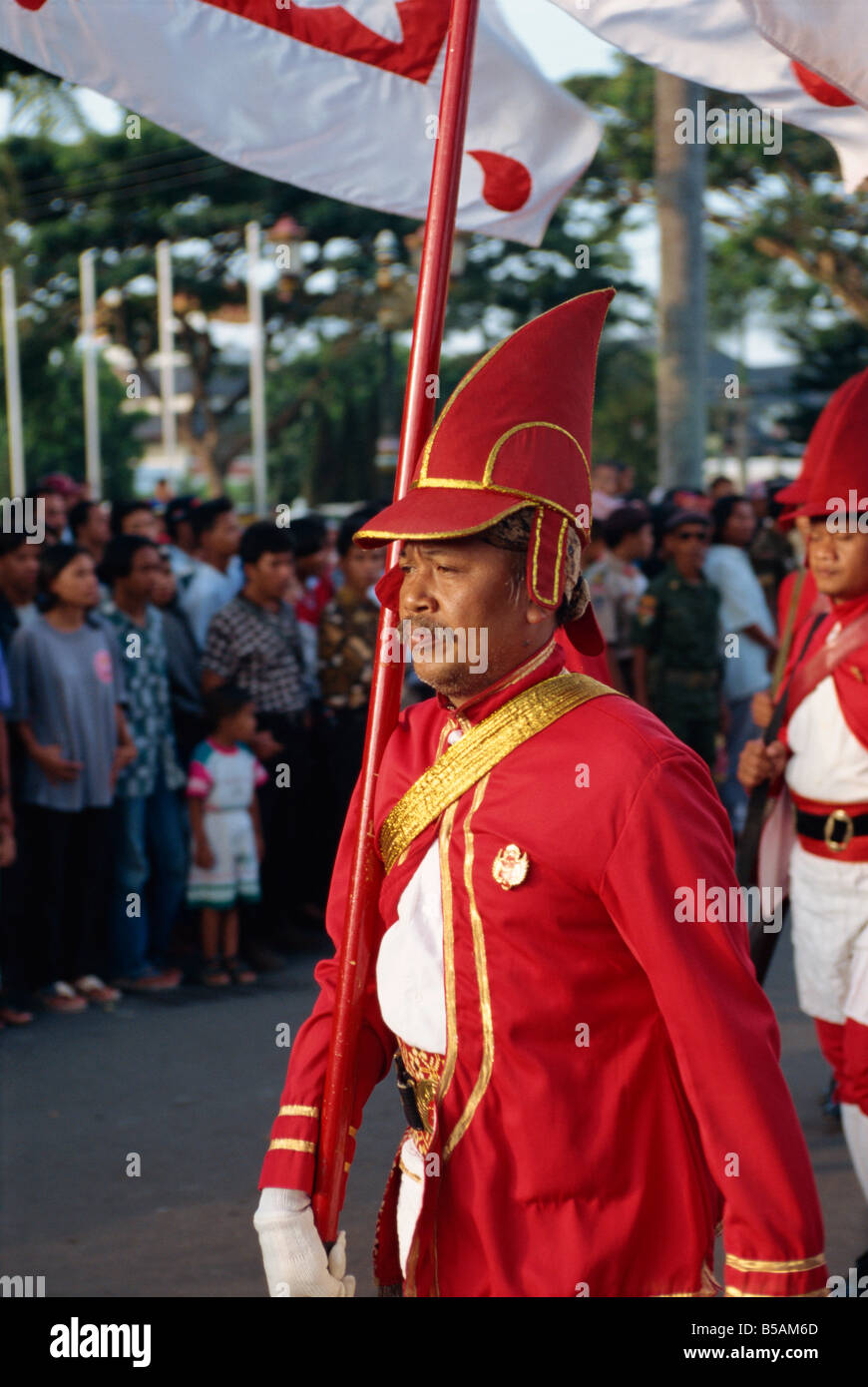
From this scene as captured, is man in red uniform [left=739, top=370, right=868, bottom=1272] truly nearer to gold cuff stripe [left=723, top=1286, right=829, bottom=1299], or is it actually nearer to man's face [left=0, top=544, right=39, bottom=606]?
gold cuff stripe [left=723, top=1286, right=829, bottom=1299]

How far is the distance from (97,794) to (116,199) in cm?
2696

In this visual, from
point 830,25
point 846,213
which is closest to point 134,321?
point 846,213

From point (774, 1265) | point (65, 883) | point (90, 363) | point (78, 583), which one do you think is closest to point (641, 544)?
point (78, 583)

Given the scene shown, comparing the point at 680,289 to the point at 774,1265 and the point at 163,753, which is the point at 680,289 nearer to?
the point at 163,753

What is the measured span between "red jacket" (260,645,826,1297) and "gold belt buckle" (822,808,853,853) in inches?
97.3

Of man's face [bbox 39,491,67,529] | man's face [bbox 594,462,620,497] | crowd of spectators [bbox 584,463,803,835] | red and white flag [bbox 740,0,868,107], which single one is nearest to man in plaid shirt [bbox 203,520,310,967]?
crowd of spectators [bbox 584,463,803,835]

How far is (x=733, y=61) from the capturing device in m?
4.20

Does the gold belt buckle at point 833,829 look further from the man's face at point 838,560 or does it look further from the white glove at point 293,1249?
the white glove at point 293,1249

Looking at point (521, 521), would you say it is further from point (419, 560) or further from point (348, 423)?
point (348, 423)

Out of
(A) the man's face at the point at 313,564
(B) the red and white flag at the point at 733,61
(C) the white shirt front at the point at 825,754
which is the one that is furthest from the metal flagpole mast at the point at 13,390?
(B) the red and white flag at the point at 733,61

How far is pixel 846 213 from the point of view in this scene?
26.4 m

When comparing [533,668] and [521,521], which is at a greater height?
[521,521]

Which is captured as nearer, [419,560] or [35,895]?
[419,560]

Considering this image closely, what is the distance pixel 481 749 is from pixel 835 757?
8.43ft
